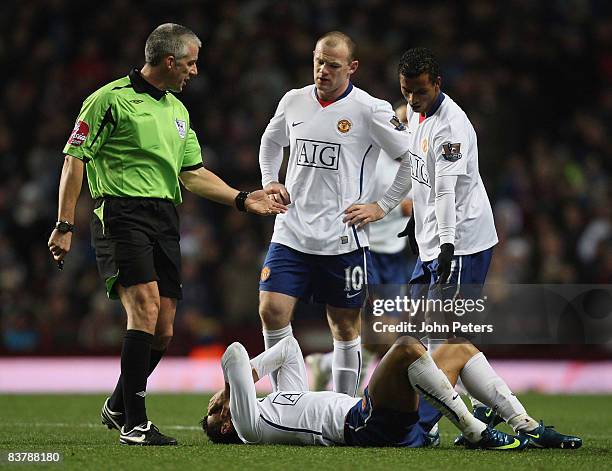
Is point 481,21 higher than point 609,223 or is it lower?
higher

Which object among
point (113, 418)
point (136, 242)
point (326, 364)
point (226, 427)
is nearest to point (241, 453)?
point (226, 427)

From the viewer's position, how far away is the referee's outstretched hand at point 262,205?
6.68m

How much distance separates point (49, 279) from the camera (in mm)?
13102

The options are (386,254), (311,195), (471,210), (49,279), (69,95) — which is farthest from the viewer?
(69,95)

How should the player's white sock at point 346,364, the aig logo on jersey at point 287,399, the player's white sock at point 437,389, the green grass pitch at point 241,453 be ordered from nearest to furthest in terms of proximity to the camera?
the green grass pitch at point 241,453 < the player's white sock at point 437,389 < the aig logo on jersey at point 287,399 < the player's white sock at point 346,364

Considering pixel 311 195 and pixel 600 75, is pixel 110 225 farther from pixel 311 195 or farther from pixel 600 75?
pixel 600 75

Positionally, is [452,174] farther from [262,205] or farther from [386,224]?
[386,224]

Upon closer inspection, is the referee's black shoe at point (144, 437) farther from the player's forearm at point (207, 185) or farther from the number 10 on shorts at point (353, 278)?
the number 10 on shorts at point (353, 278)

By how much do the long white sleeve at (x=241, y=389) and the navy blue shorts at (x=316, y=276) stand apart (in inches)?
46.5

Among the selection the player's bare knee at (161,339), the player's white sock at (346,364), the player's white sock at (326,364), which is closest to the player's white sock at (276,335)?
the player's white sock at (346,364)

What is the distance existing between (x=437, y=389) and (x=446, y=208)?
3.71ft


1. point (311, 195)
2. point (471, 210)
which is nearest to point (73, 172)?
point (311, 195)

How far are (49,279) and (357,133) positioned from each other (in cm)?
679
